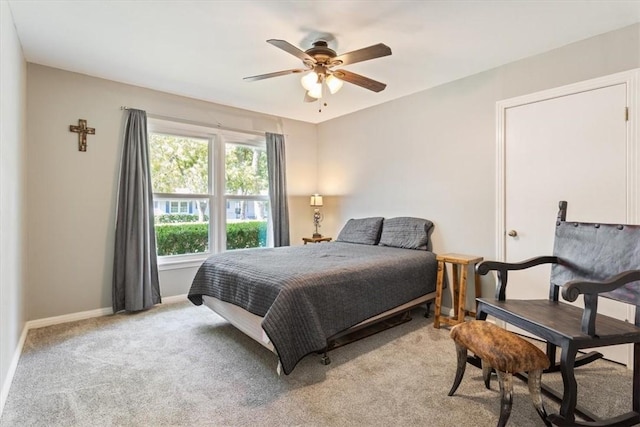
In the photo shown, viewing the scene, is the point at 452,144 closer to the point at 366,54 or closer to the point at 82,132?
the point at 366,54

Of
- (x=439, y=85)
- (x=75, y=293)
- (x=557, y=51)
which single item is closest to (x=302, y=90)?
(x=439, y=85)

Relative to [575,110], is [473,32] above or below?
above

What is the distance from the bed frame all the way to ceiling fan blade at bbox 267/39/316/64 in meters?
1.82

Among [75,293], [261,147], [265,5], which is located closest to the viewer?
[265,5]

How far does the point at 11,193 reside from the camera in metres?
2.25

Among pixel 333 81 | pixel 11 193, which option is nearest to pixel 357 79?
pixel 333 81

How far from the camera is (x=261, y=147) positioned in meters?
4.71

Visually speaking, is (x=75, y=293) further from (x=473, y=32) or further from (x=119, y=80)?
(x=473, y=32)

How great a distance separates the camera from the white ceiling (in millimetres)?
2176

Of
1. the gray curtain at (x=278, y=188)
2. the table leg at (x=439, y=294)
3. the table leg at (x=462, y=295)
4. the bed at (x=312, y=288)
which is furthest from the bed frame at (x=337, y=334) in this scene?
the gray curtain at (x=278, y=188)

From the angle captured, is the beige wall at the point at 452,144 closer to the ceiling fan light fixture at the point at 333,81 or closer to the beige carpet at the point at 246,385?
the beige carpet at the point at 246,385

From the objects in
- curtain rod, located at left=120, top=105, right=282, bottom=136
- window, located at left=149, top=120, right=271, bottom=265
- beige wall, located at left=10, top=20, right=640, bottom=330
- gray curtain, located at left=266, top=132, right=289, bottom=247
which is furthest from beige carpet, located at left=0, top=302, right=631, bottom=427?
curtain rod, located at left=120, top=105, right=282, bottom=136

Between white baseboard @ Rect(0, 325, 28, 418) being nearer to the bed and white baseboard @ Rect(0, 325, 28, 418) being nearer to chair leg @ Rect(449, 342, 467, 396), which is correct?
the bed

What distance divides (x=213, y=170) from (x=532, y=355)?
12.6ft
